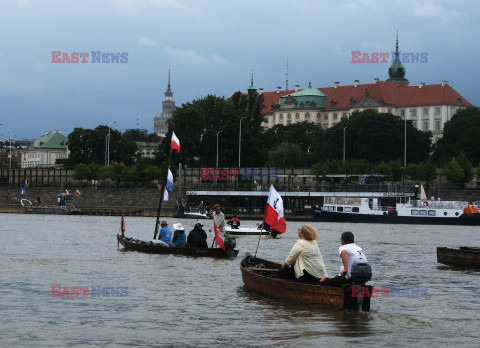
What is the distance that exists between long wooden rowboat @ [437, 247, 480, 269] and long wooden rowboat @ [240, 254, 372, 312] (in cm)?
1159

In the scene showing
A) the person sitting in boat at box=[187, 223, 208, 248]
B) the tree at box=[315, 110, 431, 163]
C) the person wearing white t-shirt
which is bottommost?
the person sitting in boat at box=[187, 223, 208, 248]

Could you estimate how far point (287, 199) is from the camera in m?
132

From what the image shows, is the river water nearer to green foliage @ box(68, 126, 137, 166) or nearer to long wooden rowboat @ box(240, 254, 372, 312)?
long wooden rowboat @ box(240, 254, 372, 312)

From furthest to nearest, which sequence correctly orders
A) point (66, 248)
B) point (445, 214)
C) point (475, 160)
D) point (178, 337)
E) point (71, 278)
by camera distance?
1. point (475, 160)
2. point (445, 214)
3. point (66, 248)
4. point (71, 278)
5. point (178, 337)

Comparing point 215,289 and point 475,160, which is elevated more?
point 475,160

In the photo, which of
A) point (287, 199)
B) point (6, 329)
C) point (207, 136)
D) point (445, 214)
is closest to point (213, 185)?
point (287, 199)

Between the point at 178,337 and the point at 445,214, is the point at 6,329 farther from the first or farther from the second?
the point at 445,214

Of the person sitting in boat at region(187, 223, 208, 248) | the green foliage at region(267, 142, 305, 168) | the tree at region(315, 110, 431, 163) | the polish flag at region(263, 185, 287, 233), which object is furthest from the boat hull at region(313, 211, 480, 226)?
the polish flag at region(263, 185, 287, 233)

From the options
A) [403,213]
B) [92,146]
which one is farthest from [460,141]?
[92,146]

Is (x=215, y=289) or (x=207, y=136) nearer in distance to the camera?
(x=215, y=289)

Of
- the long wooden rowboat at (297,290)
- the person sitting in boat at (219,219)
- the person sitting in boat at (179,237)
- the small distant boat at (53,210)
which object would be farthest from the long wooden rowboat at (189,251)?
the small distant boat at (53,210)

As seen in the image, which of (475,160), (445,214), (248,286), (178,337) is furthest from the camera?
(475,160)

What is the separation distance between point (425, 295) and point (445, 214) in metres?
74.2

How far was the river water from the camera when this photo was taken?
66.0ft
